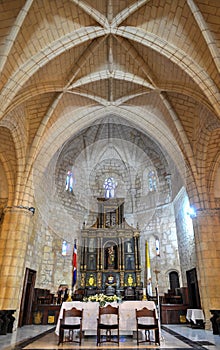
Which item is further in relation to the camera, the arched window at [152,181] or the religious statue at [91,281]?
the arched window at [152,181]

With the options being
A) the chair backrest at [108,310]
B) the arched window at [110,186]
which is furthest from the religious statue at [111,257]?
the chair backrest at [108,310]

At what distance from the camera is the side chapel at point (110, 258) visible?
13.9 m

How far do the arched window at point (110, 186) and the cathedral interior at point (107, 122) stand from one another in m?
1.64

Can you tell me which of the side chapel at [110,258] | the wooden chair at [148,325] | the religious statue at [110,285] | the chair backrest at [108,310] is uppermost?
the side chapel at [110,258]

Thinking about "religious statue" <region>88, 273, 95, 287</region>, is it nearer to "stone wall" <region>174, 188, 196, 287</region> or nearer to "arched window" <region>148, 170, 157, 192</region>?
"stone wall" <region>174, 188, 196, 287</region>

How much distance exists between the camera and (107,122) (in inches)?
670

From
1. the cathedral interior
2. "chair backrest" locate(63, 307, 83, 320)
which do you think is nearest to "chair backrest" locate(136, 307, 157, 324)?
"chair backrest" locate(63, 307, 83, 320)

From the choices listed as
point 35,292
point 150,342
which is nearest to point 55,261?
point 35,292

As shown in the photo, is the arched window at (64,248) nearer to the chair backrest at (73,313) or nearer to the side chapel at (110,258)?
the side chapel at (110,258)

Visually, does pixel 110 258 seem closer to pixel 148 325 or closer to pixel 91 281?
pixel 91 281

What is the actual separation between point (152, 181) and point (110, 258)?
6.07 meters

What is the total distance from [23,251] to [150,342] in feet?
18.0

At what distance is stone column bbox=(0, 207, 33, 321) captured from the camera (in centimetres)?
860

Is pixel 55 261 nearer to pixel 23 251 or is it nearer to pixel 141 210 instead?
pixel 23 251
